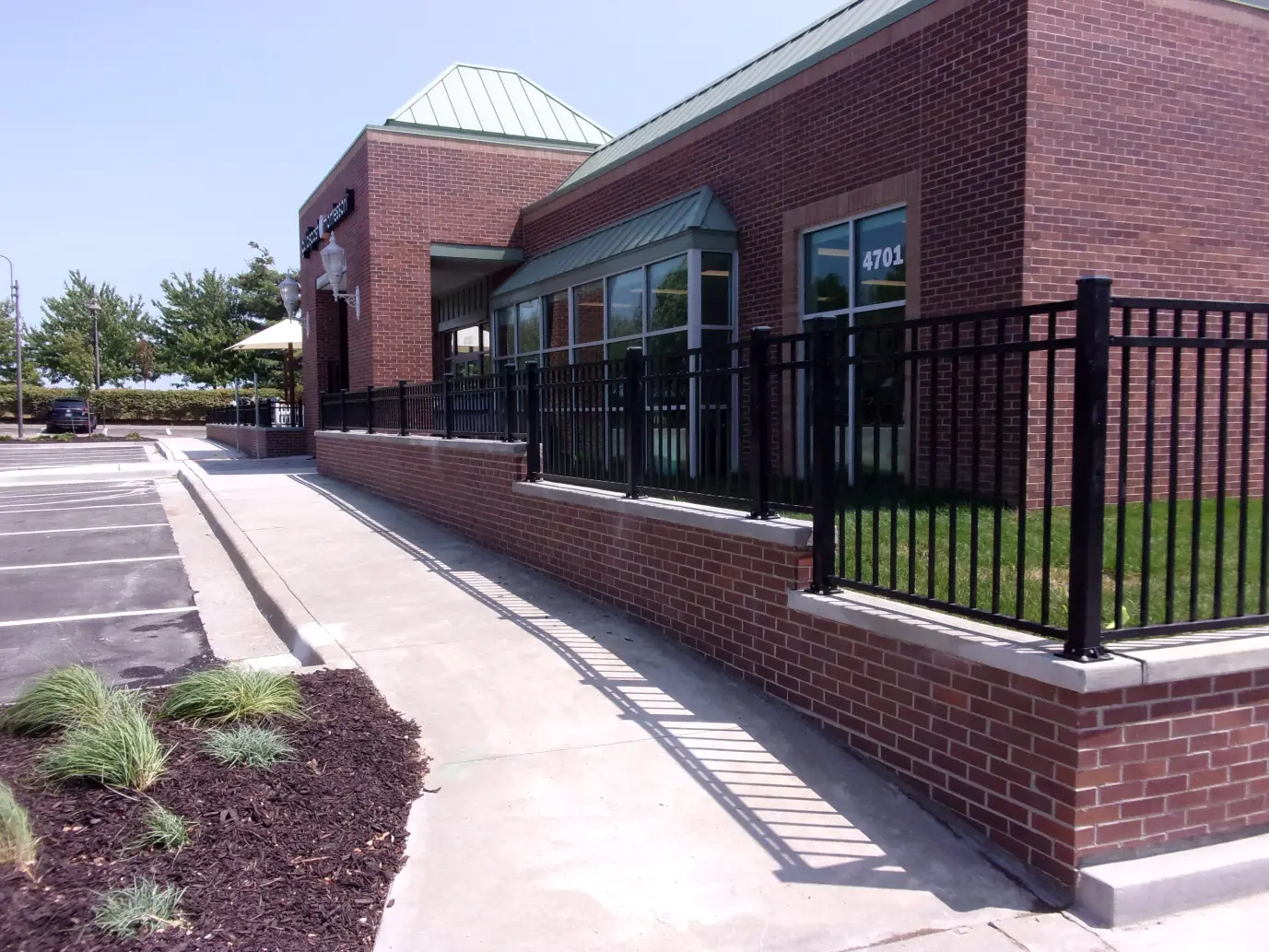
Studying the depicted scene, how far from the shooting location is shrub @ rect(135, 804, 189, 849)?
3467 mm

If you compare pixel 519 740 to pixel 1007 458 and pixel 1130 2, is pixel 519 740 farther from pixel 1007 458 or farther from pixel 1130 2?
pixel 1130 2

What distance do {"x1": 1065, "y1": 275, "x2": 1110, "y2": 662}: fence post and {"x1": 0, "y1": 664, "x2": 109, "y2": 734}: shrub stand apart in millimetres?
4159

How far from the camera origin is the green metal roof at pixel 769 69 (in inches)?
386

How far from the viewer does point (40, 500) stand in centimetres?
1636

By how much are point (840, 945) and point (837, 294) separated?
25.5ft

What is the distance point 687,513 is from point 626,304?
749 cm

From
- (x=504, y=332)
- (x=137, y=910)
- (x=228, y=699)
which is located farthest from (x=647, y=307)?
(x=137, y=910)

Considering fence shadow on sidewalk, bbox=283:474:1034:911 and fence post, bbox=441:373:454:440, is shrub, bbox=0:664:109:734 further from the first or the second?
fence post, bbox=441:373:454:440

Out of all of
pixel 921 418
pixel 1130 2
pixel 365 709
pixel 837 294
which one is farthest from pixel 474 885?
pixel 1130 2

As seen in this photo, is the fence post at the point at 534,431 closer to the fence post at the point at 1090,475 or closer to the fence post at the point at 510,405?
the fence post at the point at 510,405

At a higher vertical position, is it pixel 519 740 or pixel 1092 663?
pixel 1092 663

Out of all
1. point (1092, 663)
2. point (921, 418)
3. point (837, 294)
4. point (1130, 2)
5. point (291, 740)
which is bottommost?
point (291, 740)

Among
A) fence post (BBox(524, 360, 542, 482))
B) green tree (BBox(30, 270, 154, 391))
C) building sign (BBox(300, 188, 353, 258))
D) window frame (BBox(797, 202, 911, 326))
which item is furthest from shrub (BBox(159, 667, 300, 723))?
green tree (BBox(30, 270, 154, 391))

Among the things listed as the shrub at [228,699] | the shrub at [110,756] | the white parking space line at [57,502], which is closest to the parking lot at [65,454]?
the white parking space line at [57,502]
